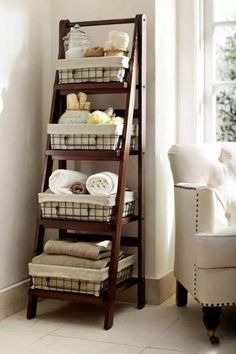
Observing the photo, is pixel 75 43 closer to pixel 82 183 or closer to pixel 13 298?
pixel 82 183

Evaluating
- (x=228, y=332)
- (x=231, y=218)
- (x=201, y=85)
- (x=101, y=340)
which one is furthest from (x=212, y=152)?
(x=101, y=340)

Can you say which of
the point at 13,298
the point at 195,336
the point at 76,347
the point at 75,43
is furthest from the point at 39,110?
the point at 195,336

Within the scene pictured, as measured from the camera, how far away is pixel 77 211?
2781 mm

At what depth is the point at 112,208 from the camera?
2756 millimetres

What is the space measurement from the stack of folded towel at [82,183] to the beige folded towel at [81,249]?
0.82 ft

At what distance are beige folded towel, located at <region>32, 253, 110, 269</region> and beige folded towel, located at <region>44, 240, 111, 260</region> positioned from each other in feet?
0.06

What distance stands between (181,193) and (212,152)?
0.39m

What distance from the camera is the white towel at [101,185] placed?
2740 mm

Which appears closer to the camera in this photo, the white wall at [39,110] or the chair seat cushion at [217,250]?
the chair seat cushion at [217,250]

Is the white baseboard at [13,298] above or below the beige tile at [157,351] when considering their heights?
above

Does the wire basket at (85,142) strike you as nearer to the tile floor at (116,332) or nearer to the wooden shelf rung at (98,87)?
the wooden shelf rung at (98,87)

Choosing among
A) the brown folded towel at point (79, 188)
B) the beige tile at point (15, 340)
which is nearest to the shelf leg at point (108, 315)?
the beige tile at point (15, 340)

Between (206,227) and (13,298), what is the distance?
3.58ft

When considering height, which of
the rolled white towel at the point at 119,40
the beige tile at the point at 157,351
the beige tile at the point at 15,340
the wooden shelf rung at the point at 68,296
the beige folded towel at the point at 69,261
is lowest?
the beige tile at the point at 157,351
